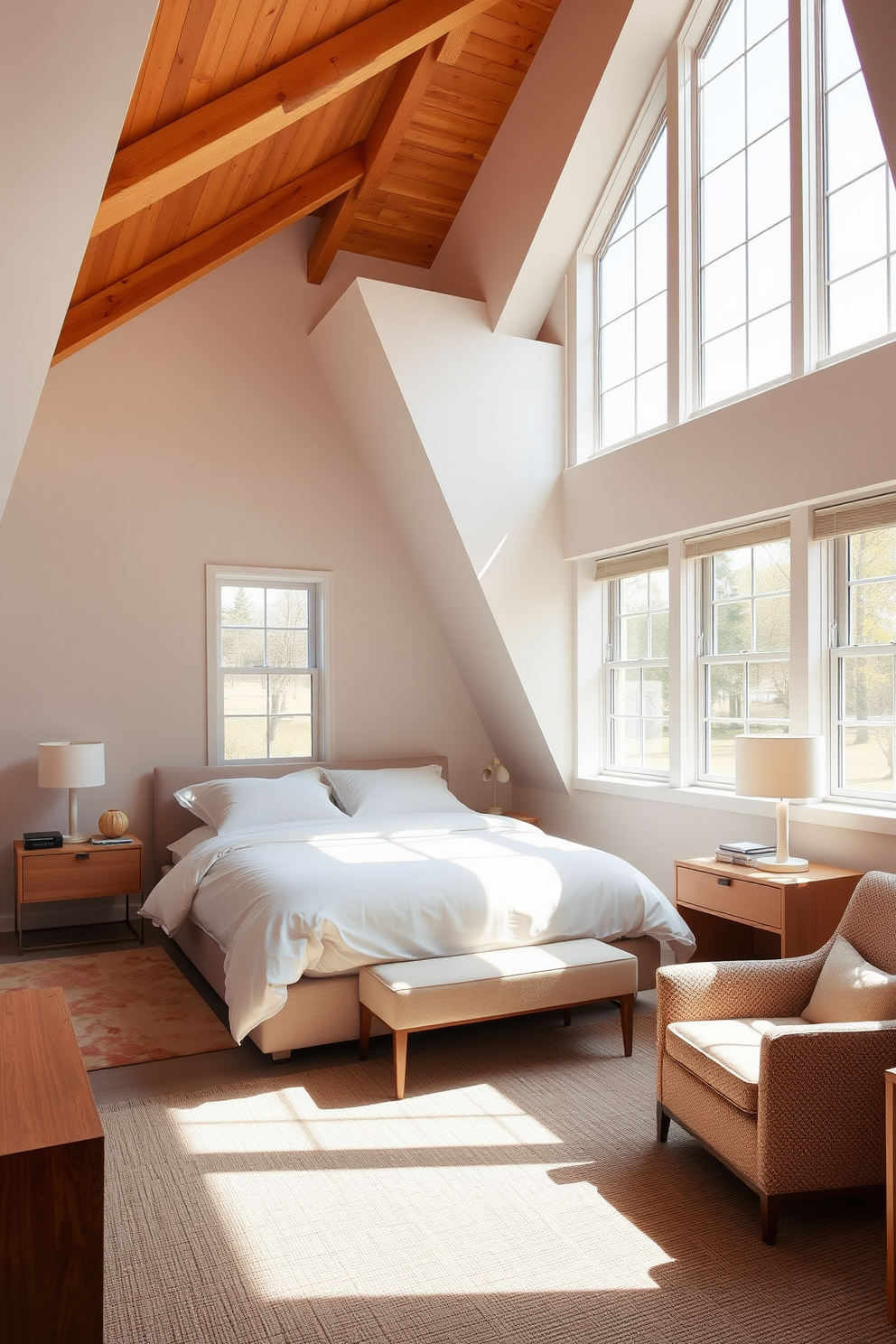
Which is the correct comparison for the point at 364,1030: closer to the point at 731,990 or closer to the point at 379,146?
the point at 731,990

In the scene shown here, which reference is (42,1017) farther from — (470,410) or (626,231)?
(626,231)

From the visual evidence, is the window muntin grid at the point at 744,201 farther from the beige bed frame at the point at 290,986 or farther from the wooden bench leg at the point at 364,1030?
the wooden bench leg at the point at 364,1030

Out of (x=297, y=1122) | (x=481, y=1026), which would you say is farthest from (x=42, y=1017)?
(x=481, y=1026)

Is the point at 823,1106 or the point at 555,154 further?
the point at 555,154

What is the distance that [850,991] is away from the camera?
106 inches

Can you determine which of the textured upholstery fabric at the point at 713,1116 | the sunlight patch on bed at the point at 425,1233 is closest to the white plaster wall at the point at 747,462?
the textured upholstery fabric at the point at 713,1116

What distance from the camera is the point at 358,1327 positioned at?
6.81ft

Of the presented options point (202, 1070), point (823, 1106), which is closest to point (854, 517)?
point (823, 1106)

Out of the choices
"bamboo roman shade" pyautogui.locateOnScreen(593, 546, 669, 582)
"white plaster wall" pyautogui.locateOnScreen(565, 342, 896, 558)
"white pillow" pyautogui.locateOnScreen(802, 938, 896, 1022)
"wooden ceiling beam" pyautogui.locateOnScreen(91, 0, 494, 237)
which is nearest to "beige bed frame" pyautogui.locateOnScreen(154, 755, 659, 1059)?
"white pillow" pyautogui.locateOnScreen(802, 938, 896, 1022)

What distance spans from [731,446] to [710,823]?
6.03 ft

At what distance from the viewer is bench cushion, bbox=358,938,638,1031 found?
3279mm

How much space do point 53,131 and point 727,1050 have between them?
278cm

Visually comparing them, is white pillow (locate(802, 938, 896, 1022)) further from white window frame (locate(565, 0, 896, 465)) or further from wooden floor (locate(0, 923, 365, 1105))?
white window frame (locate(565, 0, 896, 465))

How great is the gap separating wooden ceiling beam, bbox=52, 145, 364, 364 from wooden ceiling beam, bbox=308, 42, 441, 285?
110mm
